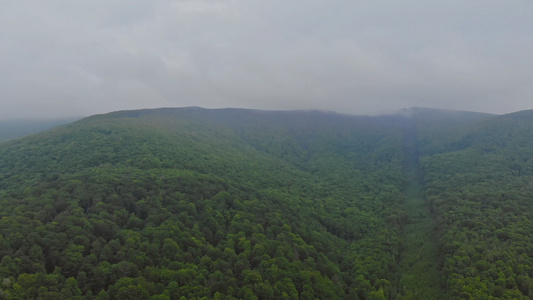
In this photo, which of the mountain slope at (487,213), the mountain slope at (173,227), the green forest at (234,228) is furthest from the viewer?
the mountain slope at (487,213)

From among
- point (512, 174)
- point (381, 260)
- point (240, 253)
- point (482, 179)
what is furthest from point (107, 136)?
point (512, 174)

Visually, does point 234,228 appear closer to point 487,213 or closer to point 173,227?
point 173,227

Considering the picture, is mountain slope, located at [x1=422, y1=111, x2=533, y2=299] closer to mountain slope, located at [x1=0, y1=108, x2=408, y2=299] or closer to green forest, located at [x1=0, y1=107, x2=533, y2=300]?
green forest, located at [x1=0, y1=107, x2=533, y2=300]

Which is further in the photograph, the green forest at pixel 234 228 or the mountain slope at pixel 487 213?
the mountain slope at pixel 487 213

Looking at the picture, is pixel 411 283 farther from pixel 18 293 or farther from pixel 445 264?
pixel 18 293

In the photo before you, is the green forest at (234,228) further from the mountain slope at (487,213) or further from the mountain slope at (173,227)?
the mountain slope at (487,213)

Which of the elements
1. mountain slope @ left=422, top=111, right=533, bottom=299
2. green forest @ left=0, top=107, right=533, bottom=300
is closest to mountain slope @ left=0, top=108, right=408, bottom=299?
green forest @ left=0, top=107, right=533, bottom=300

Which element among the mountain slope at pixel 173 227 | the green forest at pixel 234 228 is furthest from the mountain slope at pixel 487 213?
the mountain slope at pixel 173 227

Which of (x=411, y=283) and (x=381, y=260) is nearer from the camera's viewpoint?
(x=411, y=283)

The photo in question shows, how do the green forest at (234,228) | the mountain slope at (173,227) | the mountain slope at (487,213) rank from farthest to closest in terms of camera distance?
the mountain slope at (487,213) → the green forest at (234,228) → the mountain slope at (173,227)
